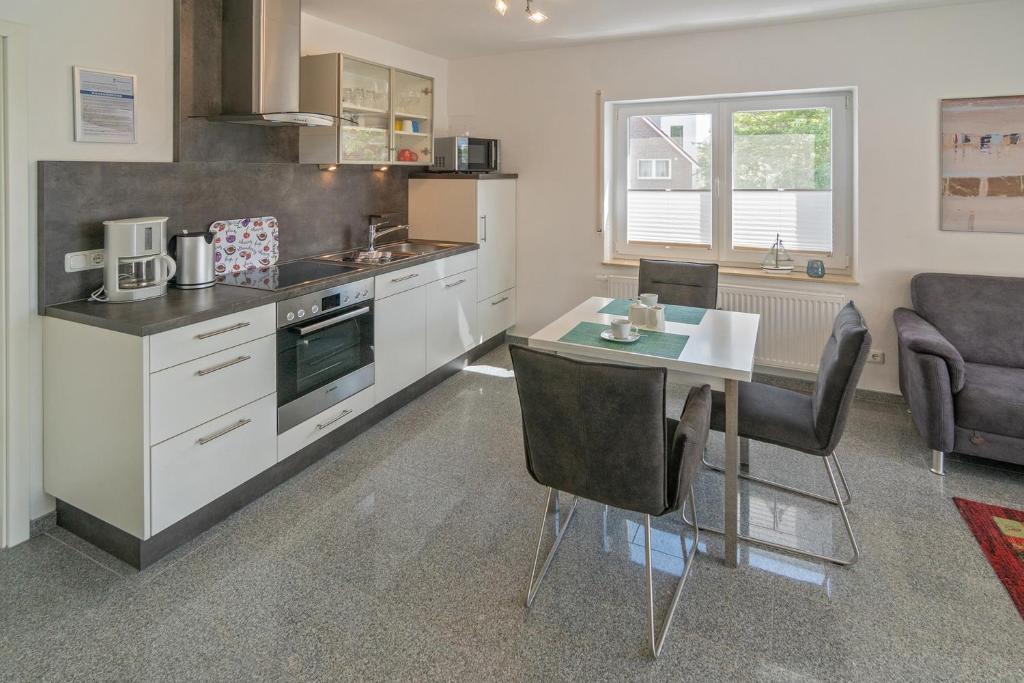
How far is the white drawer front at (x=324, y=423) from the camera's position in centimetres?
286

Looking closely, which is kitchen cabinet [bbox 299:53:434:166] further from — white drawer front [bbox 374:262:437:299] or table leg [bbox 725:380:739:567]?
table leg [bbox 725:380:739:567]

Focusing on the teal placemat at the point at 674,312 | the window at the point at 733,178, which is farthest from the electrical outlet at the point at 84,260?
the window at the point at 733,178

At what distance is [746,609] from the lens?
2031mm

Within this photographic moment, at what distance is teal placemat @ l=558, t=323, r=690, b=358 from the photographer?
2389 millimetres

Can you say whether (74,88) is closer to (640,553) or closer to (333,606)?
(333,606)

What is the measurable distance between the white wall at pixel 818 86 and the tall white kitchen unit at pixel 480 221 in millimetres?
259

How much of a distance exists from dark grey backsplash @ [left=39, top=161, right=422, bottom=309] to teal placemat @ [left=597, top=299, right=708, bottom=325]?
202 centimetres

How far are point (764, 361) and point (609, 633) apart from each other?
2926mm

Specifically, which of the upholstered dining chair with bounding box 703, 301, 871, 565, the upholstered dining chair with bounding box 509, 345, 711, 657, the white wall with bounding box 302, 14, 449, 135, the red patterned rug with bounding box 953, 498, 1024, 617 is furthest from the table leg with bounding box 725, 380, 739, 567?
the white wall with bounding box 302, 14, 449, 135

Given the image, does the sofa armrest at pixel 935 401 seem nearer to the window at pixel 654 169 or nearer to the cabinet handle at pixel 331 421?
the window at pixel 654 169

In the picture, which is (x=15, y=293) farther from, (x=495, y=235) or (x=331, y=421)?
(x=495, y=235)

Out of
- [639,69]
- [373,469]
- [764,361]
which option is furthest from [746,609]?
[639,69]

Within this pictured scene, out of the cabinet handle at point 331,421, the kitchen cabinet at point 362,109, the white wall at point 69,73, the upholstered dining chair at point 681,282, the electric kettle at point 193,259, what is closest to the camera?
the white wall at point 69,73

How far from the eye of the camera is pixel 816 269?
4043 millimetres
